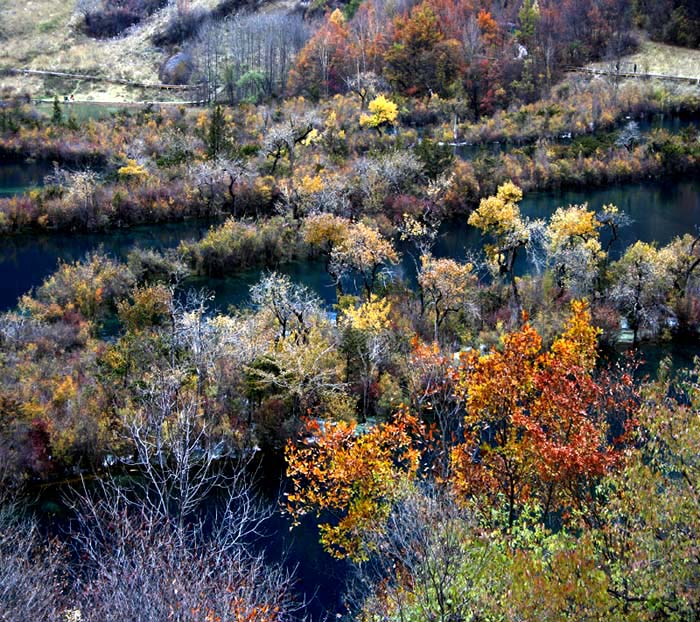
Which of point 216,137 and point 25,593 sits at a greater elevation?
point 25,593

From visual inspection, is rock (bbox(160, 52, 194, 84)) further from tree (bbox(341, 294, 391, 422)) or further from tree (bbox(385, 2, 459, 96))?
tree (bbox(341, 294, 391, 422))

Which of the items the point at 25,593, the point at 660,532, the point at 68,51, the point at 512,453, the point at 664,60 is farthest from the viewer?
the point at 68,51

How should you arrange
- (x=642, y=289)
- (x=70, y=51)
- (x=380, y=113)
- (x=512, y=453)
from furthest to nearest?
(x=70, y=51) < (x=380, y=113) < (x=642, y=289) < (x=512, y=453)

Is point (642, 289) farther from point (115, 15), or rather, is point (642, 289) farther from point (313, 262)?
point (115, 15)

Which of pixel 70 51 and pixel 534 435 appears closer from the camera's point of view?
pixel 534 435

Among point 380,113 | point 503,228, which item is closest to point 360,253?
point 503,228

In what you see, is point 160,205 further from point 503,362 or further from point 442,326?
point 503,362
